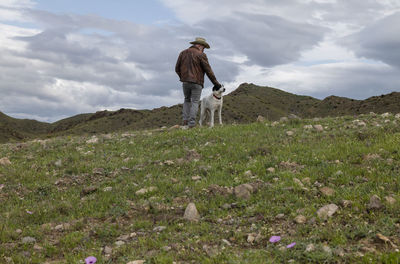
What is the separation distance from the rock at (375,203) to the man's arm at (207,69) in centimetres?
1033

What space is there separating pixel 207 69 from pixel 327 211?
10.7m

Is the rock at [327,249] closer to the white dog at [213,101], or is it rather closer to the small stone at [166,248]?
the small stone at [166,248]

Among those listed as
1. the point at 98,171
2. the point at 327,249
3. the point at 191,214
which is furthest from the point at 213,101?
the point at 327,249

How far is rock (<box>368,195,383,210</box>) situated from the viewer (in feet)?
17.5

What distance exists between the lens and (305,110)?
238ft

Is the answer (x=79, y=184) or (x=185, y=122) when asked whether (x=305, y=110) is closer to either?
(x=185, y=122)

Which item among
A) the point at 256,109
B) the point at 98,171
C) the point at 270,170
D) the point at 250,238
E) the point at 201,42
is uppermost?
the point at 256,109

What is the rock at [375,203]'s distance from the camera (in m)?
5.33

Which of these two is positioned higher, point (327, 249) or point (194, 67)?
point (194, 67)

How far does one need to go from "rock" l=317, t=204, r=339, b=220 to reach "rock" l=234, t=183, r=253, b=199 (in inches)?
55.8

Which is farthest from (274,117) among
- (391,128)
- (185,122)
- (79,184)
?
(79,184)

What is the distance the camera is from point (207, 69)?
49.9ft

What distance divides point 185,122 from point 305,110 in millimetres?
60719

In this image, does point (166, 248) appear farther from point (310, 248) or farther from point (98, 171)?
point (98, 171)
